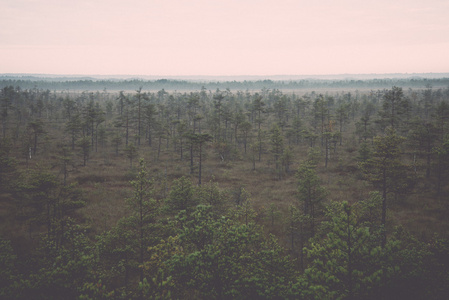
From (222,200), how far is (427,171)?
120 feet

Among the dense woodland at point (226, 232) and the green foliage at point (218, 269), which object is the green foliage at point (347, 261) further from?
the green foliage at point (218, 269)

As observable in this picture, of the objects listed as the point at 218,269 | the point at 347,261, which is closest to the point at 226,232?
the point at 218,269

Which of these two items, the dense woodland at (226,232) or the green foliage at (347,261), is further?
the dense woodland at (226,232)

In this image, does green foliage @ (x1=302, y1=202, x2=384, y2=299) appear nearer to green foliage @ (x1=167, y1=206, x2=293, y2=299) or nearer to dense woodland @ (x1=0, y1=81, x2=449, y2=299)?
dense woodland @ (x1=0, y1=81, x2=449, y2=299)

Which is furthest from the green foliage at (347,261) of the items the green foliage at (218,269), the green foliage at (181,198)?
the green foliage at (181,198)

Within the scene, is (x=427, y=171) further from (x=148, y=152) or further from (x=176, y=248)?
(x=148, y=152)

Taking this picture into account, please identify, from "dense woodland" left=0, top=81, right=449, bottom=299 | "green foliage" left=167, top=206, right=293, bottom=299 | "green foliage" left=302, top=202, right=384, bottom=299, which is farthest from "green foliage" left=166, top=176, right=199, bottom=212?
"green foliage" left=302, top=202, right=384, bottom=299

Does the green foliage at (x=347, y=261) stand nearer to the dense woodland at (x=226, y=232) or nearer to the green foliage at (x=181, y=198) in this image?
the dense woodland at (x=226, y=232)

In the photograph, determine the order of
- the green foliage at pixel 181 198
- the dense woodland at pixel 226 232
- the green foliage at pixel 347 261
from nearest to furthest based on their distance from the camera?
the green foliage at pixel 347 261, the dense woodland at pixel 226 232, the green foliage at pixel 181 198

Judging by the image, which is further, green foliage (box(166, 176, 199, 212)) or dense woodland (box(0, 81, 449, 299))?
green foliage (box(166, 176, 199, 212))

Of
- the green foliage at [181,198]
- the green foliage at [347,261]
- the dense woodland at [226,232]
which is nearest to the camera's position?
the green foliage at [347,261]

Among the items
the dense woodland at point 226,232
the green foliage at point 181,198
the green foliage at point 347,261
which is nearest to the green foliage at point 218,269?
the dense woodland at point 226,232

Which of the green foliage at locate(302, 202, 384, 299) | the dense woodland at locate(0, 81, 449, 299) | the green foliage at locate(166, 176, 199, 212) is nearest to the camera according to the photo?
the green foliage at locate(302, 202, 384, 299)

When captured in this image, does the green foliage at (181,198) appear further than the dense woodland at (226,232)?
Yes
